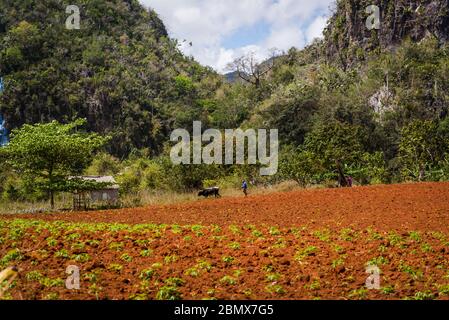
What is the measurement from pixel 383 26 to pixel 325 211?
184ft

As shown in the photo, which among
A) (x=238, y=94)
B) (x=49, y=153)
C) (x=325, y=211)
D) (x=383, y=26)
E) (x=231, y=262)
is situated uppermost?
(x=383, y=26)

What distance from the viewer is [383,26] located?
65750mm

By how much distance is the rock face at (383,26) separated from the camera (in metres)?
62.0

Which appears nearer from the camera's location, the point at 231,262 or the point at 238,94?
the point at 231,262

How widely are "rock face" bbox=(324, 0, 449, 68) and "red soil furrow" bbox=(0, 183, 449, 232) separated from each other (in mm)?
48084

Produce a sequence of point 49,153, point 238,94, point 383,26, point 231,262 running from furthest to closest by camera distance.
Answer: point 238,94 → point 383,26 → point 49,153 → point 231,262

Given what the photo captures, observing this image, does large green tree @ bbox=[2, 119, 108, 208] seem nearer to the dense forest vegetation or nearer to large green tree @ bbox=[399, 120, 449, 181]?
the dense forest vegetation

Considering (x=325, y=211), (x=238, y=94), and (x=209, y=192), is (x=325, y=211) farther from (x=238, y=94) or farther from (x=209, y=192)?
(x=238, y=94)

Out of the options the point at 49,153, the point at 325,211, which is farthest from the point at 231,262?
the point at 49,153

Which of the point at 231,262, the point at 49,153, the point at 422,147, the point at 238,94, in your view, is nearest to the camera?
the point at 231,262

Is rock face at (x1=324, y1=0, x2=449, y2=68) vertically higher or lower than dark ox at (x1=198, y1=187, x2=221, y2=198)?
higher

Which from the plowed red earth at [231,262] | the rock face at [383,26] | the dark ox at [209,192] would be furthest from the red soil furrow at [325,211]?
the rock face at [383,26]

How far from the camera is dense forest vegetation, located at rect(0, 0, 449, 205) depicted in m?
31.5

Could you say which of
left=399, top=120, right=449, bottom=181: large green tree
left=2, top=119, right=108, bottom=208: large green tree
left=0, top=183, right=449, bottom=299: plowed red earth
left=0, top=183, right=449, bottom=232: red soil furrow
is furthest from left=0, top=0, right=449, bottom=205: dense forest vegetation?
left=0, top=183, right=449, bottom=299: plowed red earth
